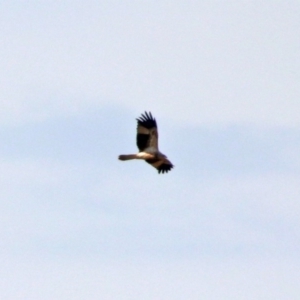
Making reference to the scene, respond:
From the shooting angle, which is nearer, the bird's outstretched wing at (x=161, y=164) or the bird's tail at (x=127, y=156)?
the bird's tail at (x=127, y=156)

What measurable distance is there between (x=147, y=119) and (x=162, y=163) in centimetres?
240

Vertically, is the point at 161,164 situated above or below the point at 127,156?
above

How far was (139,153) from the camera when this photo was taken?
45.0 m

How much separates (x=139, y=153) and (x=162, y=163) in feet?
6.88

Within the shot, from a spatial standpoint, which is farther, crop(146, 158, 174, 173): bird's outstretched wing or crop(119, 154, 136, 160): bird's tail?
crop(146, 158, 174, 173): bird's outstretched wing

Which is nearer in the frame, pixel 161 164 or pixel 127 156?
pixel 127 156

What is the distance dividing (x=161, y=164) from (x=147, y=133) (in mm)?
1923

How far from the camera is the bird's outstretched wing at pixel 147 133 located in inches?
1795

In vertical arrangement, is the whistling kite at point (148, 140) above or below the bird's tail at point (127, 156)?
above

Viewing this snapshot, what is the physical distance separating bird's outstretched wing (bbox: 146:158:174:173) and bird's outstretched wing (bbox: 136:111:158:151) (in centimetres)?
84

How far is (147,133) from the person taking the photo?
151 feet

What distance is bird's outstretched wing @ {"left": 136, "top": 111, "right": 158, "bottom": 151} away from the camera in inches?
1795

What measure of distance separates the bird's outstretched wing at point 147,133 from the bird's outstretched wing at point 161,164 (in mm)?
836

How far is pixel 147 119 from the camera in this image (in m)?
46.1
